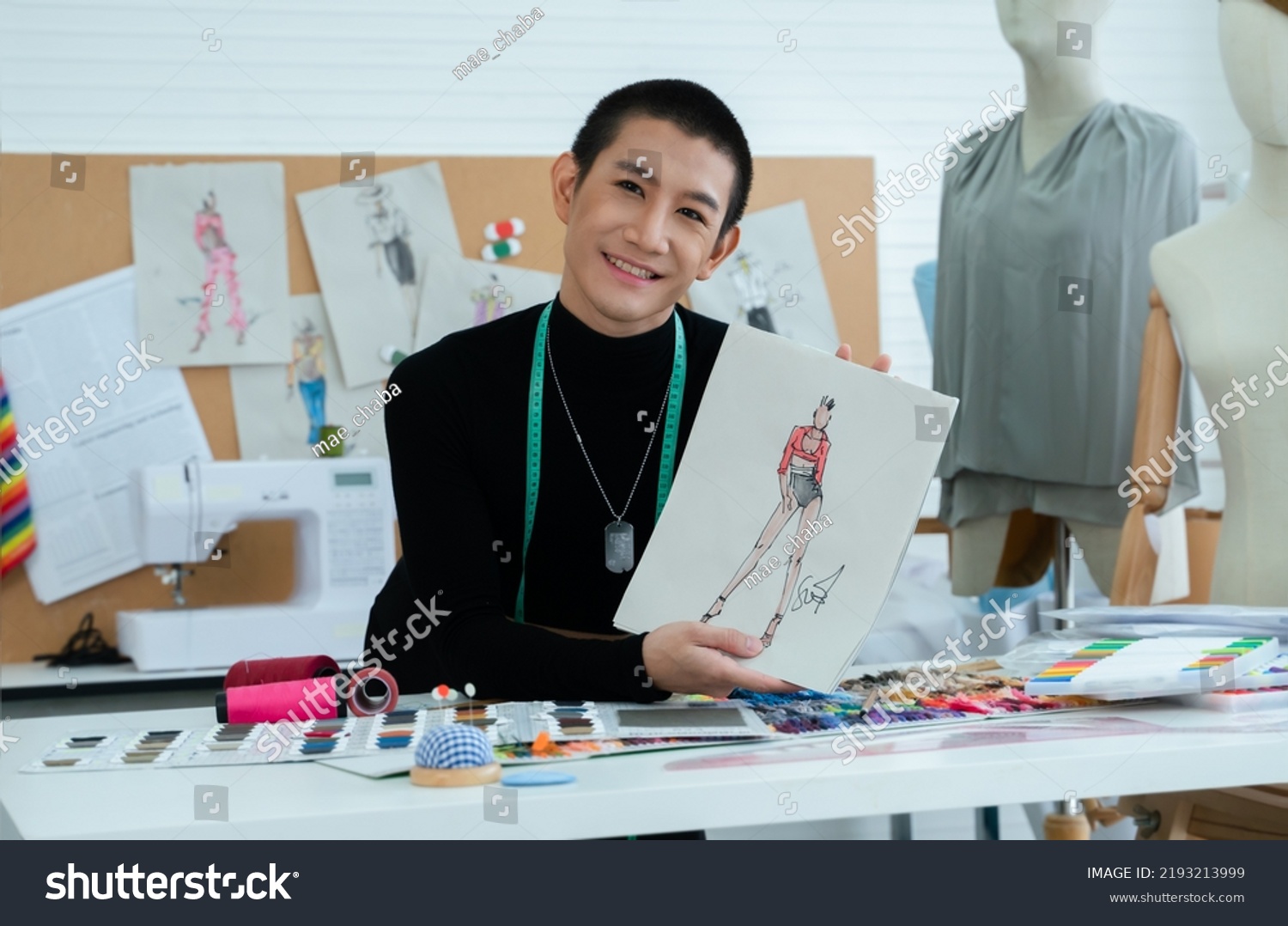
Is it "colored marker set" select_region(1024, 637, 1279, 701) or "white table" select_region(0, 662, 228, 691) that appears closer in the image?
"colored marker set" select_region(1024, 637, 1279, 701)

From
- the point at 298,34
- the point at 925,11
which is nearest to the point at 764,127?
the point at 925,11

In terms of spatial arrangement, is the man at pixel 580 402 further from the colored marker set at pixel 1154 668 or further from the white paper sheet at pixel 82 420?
the white paper sheet at pixel 82 420

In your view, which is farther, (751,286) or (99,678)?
(751,286)

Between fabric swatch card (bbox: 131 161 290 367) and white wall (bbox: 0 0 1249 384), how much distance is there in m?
0.13

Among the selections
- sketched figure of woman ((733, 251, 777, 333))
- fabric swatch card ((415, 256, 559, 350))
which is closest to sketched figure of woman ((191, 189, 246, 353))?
fabric swatch card ((415, 256, 559, 350))

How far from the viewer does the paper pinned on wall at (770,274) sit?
4320 mm

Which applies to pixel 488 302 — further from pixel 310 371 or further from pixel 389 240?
pixel 310 371

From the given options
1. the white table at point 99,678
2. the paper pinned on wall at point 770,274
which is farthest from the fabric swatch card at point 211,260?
the paper pinned on wall at point 770,274

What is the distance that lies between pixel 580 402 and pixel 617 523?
190 millimetres

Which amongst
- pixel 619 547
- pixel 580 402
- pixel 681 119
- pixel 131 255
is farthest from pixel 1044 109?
pixel 131 255

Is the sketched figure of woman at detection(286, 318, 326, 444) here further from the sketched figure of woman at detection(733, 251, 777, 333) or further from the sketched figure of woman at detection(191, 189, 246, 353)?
the sketched figure of woman at detection(733, 251, 777, 333)

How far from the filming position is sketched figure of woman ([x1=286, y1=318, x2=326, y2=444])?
3.97 m

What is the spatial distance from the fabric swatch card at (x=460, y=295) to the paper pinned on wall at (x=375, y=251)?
0.03 meters

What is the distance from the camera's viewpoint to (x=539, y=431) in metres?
1.82
